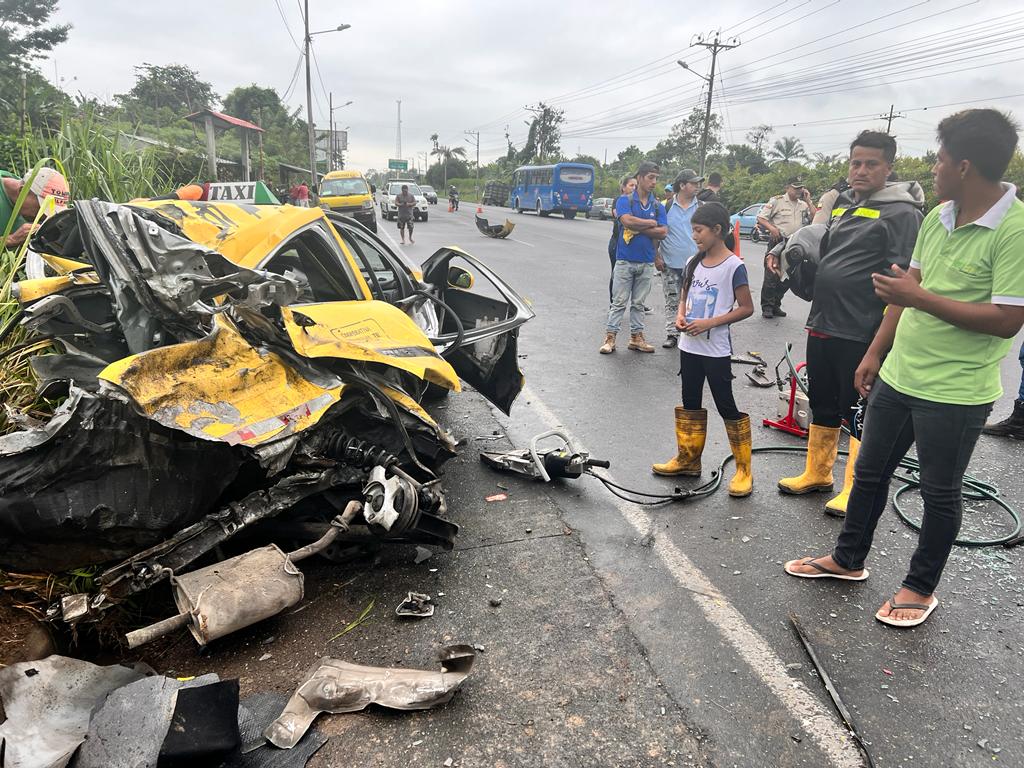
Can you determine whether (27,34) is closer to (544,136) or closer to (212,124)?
(212,124)

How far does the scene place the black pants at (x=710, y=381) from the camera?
3.89 meters

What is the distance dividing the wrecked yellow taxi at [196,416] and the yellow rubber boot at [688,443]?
162 cm

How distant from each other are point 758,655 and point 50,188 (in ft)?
18.8

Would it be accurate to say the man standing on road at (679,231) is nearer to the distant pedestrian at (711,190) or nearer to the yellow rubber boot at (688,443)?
the distant pedestrian at (711,190)

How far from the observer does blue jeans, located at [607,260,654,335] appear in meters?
7.18

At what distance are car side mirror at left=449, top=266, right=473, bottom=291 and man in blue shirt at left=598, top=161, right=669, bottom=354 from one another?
2268mm

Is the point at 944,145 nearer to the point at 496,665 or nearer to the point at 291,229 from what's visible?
the point at 496,665

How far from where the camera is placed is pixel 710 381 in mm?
3984

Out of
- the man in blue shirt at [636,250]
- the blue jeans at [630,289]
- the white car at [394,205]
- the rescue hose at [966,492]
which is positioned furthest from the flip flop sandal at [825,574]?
the white car at [394,205]

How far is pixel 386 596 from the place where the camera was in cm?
291

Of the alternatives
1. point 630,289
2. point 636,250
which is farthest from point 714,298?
point 630,289

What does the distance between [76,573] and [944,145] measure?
3819mm

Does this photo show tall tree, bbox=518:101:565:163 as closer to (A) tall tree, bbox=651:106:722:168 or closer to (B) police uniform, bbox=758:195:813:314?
(A) tall tree, bbox=651:106:722:168

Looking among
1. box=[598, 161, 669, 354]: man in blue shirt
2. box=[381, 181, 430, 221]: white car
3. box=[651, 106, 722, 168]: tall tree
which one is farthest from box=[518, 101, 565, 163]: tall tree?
box=[598, 161, 669, 354]: man in blue shirt
